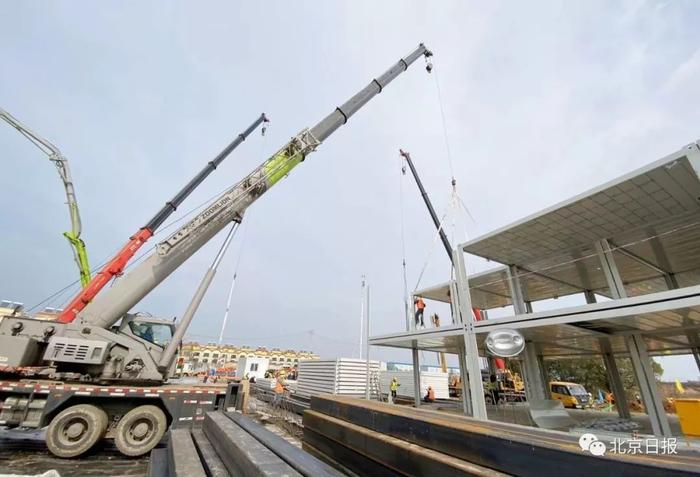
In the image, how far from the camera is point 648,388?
324 inches

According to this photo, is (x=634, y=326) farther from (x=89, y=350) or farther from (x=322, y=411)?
(x=89, y=350)

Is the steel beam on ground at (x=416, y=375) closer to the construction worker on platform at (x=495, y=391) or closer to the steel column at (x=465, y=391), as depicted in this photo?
the steel column at (x=465, y=391)

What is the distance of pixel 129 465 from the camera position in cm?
685

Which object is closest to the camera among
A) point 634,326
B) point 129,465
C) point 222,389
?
point 129,465

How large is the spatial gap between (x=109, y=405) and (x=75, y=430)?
29.4 inches

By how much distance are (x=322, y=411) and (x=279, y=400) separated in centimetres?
1397

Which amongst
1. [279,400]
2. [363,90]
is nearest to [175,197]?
[363,90]

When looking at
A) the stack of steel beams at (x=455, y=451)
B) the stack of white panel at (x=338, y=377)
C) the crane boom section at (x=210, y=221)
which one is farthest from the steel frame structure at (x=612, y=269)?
the crane boom section at (x=210, y=221)

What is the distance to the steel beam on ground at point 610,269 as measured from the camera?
26.8ft

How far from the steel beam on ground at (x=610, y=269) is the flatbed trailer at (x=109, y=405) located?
11638mm

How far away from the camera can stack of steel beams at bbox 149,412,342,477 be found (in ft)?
6.63

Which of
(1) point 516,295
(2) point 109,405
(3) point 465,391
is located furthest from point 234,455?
(3) point 465,391

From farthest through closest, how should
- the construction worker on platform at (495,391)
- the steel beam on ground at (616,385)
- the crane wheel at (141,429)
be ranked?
the construction worker on platform at (495,391)
the steel beam on ground at (616,385)
the crane wheel at (141,429)

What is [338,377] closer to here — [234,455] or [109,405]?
[109,405]
